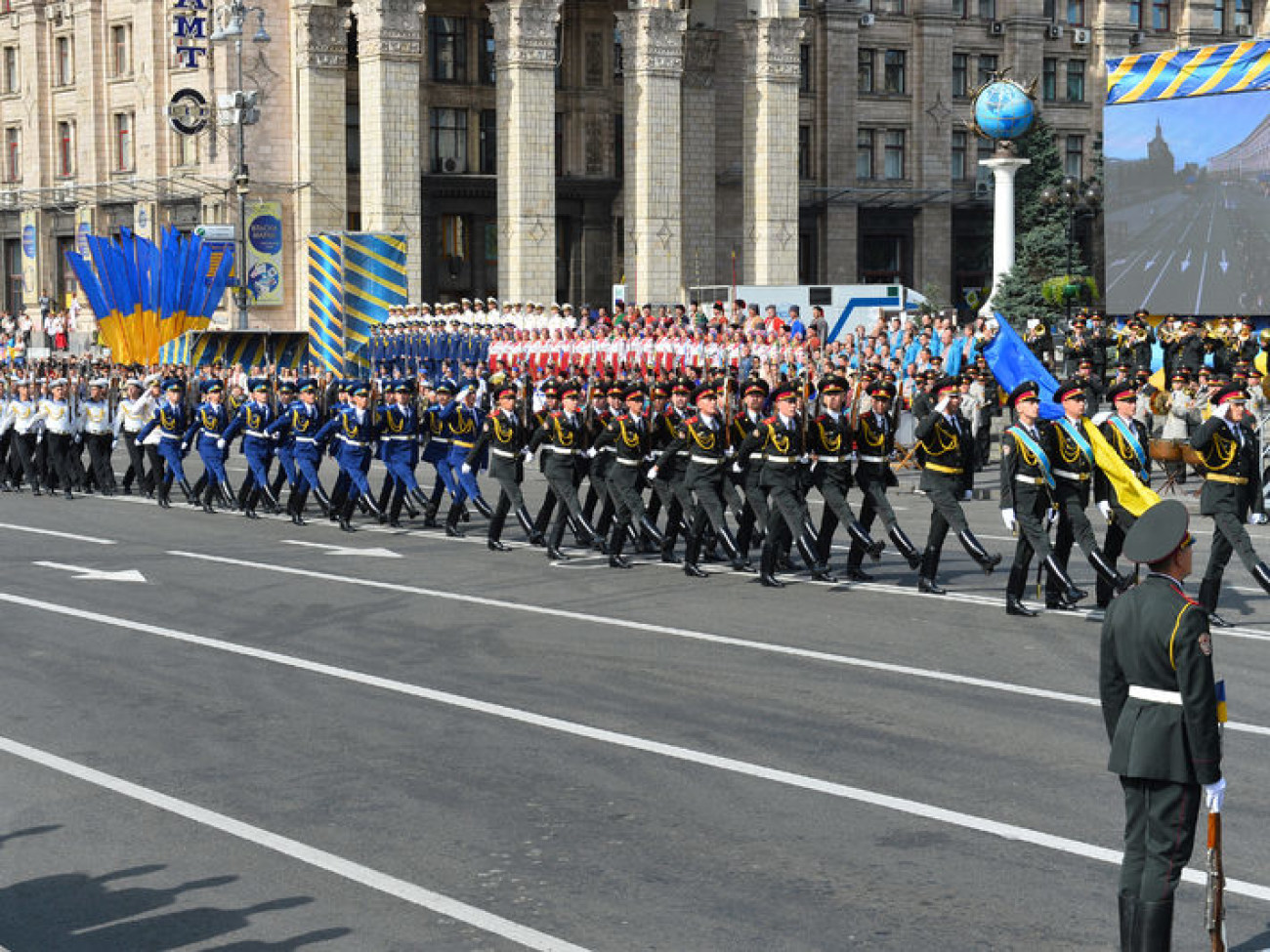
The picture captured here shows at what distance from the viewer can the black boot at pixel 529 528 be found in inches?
819

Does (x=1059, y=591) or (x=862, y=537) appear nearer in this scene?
(x=1059, y=591)

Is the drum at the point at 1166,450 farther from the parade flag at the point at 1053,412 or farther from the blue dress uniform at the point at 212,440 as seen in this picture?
the blue dress uniform at the point at 212,440

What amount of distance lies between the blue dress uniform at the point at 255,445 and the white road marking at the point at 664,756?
10.9 m

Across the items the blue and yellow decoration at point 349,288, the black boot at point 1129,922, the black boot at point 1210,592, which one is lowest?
the black boot at point 1129,922

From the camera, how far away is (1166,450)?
89.0ft

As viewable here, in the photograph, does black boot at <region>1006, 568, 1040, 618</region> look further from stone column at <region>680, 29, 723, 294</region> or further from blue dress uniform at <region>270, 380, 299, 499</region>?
stone column at <region>680, 29, 723, 294</region>

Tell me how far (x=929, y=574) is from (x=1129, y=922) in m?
10.1

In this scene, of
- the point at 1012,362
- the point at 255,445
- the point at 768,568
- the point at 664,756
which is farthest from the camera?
the point at 255,445

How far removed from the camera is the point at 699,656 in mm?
13844

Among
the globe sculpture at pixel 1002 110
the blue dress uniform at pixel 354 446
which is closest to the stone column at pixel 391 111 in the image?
the globe sculpture at pixel 1002 110

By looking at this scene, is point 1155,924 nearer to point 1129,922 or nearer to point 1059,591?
point 1129,922

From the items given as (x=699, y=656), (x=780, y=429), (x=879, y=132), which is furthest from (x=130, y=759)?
(x=879, y=132)

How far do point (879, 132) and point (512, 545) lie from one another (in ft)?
162

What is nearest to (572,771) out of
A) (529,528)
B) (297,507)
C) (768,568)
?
(768,568)
